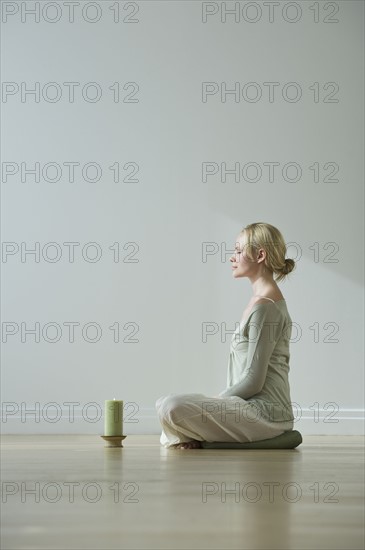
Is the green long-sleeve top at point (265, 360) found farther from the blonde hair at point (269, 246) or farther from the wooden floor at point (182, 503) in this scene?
the wooden floor at point (182, 503)

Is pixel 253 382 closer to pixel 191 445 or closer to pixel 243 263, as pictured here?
pixel 191 445

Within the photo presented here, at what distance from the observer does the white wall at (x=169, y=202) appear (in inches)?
204

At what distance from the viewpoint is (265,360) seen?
3.51 meters

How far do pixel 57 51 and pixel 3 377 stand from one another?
1.93m

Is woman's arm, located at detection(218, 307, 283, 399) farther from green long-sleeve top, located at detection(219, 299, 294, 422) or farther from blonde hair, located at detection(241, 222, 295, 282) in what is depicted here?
blonde hair, located at detection(241, 222, 295, 282)

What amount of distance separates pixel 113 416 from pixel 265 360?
631 mm

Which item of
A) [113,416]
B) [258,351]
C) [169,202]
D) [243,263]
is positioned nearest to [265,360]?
[258,351]

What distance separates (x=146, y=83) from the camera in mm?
5375

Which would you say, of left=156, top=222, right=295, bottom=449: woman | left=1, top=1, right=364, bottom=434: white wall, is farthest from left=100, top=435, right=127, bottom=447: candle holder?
left=1, top=1, right=364, bottom=434: white wall

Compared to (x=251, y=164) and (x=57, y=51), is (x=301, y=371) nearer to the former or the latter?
(x=251, y=164)

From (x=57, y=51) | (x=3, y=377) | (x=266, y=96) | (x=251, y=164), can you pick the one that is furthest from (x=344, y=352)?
(x=57, y=51)

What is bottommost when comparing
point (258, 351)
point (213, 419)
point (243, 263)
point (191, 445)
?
point (191, 445)

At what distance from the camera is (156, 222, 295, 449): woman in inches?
136

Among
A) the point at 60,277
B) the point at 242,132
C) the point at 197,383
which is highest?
the point at 242,132
